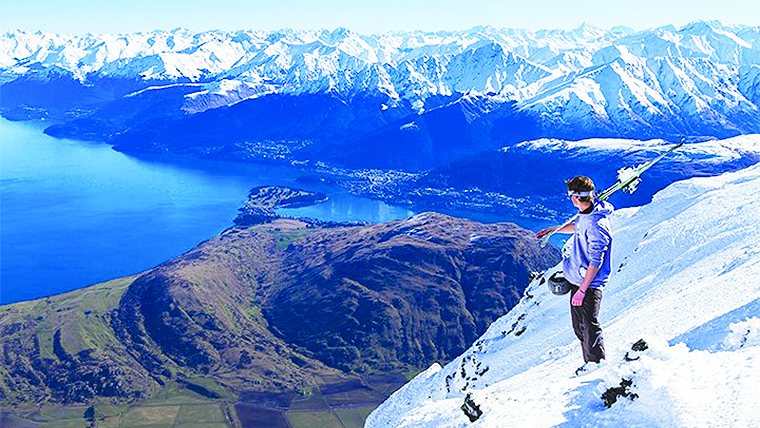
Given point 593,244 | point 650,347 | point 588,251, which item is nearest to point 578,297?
point 588,251

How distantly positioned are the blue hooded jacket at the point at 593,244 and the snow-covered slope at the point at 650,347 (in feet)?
8.08

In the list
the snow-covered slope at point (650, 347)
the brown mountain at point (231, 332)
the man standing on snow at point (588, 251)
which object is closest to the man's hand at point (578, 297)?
the man standing on snow at point (588, 251)

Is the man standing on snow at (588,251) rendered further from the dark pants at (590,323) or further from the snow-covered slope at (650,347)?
the snow-covered slope at (650,347)

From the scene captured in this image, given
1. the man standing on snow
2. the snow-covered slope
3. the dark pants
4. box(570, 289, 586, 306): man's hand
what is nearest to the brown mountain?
the snow-covered slope

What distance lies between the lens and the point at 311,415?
133375mm

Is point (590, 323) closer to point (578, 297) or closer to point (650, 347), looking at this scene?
point (578, 297)

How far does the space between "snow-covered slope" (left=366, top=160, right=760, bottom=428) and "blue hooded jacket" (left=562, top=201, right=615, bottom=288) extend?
2463 millimetres

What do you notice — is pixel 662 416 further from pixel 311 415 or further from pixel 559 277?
pixel 311 415

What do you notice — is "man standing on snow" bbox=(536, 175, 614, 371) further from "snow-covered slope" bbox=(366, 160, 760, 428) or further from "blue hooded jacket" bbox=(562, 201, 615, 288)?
A: "snow-covered slope" bbox=(366, 160, 760, 428)

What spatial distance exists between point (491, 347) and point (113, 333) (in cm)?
15193

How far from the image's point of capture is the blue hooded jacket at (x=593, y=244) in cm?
1486

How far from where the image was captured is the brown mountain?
492 ft

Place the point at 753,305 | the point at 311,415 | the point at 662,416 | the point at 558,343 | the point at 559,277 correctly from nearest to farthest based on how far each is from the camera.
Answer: the point at 662,416, the point at 559,277, the point at 753,305, the point at 558,343, the point at 311,415

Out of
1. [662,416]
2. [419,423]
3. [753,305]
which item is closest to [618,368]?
[662,416]
